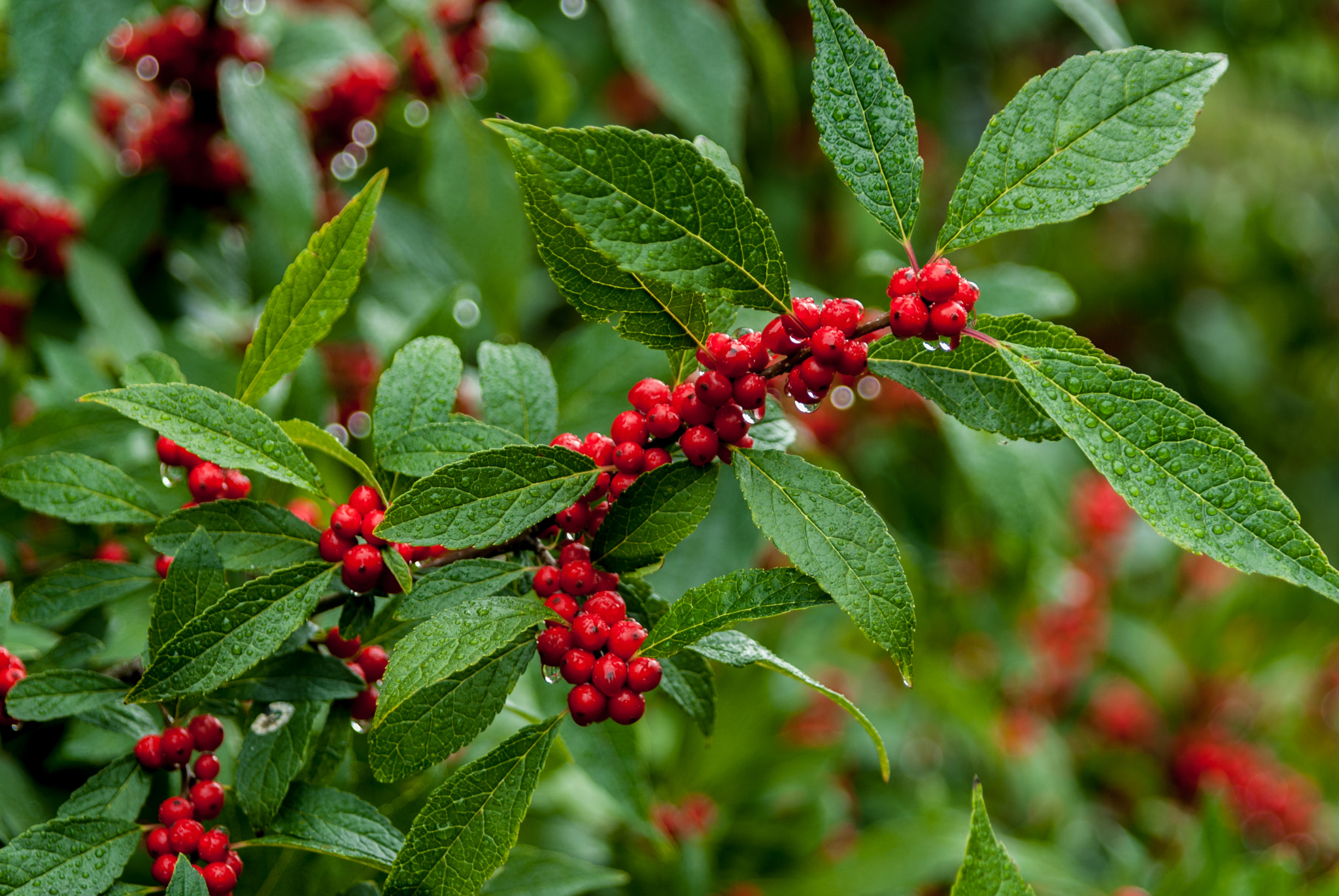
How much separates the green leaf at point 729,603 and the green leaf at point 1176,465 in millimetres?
194

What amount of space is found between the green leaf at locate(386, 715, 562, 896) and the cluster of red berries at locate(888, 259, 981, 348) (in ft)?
1.21

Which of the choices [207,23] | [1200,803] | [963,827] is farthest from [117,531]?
[1200,803]

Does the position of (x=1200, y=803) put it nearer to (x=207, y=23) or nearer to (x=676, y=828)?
(x=676, y=828)

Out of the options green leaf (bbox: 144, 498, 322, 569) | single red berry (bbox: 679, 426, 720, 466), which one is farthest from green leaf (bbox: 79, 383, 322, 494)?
single red berry (bbox: 679, 426, 720, 466)

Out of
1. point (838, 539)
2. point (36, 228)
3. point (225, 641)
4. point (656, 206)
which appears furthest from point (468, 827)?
point (36, 228)

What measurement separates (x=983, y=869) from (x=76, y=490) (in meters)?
0.75

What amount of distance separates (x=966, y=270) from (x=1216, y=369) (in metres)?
1.01

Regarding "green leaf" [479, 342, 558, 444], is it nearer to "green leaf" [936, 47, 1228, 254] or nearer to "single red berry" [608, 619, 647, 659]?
"single red berry" [608, 619, 647, 659]

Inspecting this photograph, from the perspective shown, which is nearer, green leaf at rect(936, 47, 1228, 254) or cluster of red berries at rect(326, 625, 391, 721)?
green leaf at rect(936, 47, 1228, 254)

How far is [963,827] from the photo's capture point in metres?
1.51

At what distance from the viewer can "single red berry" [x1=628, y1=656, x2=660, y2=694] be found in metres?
0.68

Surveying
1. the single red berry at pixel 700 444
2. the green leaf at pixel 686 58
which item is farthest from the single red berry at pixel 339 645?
the green leaf at pixel 686 58

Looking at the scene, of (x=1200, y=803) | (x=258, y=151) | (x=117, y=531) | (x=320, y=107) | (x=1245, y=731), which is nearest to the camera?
(x=117, y=531)

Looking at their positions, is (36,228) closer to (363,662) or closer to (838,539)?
(363,662)
